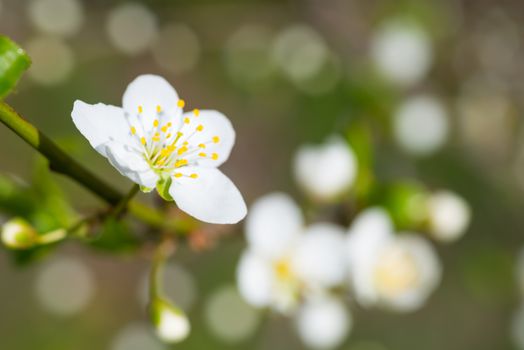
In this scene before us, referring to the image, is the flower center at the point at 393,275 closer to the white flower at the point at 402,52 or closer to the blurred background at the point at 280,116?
the blurred background at the point at 280,116

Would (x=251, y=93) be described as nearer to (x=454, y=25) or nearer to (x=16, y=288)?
(x=454, y=25)

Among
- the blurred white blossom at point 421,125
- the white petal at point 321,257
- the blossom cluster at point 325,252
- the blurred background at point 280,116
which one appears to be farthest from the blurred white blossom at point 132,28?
the white petal at point 321,257

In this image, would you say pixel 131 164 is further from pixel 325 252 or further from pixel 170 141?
pixel 325 252

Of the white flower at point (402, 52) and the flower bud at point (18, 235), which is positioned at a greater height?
the white flower at point (402, 52)

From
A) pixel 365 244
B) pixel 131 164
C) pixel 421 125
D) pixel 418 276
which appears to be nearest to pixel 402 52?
pixel 421 125

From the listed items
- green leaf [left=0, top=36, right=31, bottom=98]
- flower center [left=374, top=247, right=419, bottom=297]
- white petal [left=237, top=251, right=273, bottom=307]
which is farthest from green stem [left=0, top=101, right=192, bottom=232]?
flower center [left=374, top=247, right=419, bottom=297]

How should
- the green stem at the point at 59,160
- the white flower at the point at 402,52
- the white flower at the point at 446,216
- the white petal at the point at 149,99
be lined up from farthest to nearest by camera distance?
the white flower at the point at 402,52, the white flower at the point at 446,216, the white petal at the point at 149,99, the green stem at the point at 59,160

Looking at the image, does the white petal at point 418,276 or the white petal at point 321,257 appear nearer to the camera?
the white petal at point 321,257

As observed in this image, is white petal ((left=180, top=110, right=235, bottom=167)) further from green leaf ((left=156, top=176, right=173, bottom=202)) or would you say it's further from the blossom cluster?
the blossom cluster
